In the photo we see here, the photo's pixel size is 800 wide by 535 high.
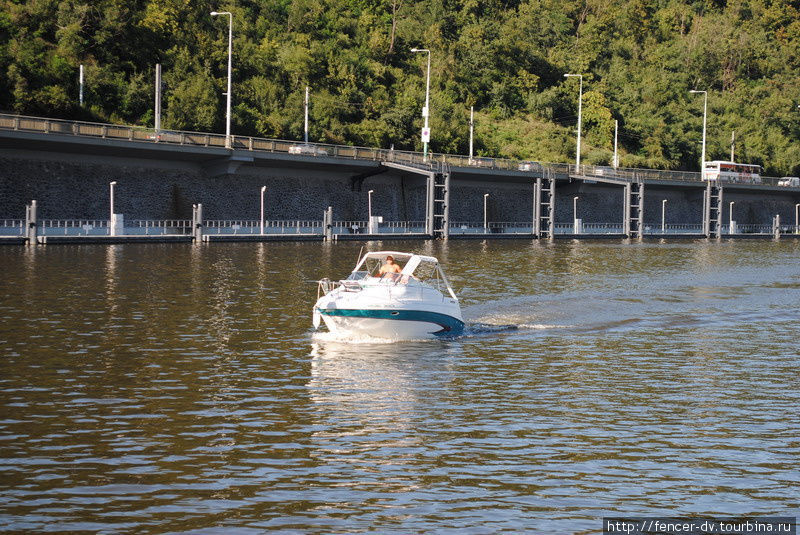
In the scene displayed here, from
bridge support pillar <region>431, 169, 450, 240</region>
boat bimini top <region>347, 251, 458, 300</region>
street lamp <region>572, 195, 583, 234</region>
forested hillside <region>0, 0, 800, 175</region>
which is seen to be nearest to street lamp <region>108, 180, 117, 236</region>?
forested hillside <region>0, 0, 800, 175</region>

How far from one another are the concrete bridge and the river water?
3541cm

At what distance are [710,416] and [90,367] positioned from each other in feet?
45.3

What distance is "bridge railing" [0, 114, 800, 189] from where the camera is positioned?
72625mm

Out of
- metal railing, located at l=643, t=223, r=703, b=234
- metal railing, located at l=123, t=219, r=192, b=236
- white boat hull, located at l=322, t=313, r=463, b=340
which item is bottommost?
white boat hull, located at l=322, t=313, r=463, b=340

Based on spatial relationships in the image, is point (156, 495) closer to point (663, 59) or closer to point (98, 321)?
point (98, 321)

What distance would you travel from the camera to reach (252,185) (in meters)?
91.2

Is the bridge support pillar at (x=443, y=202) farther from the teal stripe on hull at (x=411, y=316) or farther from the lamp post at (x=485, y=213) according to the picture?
the teal stripe on hull at (x=411, y=316)

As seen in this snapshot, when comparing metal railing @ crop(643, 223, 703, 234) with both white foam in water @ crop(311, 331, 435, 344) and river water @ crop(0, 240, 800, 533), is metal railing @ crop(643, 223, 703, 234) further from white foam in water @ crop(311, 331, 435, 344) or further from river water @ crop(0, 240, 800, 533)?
white foam in water @ crop(311, 331, 435, 344)

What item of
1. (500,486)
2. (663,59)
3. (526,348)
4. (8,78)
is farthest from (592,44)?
(500,486)

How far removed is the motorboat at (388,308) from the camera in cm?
2933

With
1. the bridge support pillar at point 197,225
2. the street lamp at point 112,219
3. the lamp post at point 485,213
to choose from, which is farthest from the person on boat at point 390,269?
the lamp post at point 485,213

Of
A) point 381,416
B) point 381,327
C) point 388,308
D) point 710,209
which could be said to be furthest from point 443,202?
point 381,416

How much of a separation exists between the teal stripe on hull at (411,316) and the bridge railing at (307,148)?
157 feet

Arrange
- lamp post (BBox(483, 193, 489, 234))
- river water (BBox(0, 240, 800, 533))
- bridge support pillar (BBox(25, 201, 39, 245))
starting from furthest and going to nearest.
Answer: lamp post (BBox(483, 193, 489, 234))
bridge support pillar (BBox(25, 201, 39, 245))
river water (BBox(0, 240, 800, 533))
